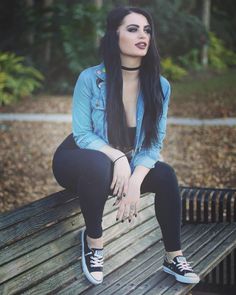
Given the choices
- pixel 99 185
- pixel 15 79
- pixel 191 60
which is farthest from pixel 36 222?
pixel 191 60

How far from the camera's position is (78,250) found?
360 cm

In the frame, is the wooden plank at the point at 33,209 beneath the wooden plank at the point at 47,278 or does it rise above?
above

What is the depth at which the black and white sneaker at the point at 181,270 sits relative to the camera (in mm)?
3473

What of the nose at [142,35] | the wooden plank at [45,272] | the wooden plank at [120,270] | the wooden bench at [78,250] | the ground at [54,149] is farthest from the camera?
the ground at [54,149]

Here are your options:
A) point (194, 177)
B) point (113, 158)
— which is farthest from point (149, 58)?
point (194, 177)

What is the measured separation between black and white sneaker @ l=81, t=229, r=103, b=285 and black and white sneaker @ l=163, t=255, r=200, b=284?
0.39 metres

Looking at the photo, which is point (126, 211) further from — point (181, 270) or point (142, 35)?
point (142, 35)

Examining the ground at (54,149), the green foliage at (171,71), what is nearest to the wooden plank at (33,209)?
the ground at (54,149)

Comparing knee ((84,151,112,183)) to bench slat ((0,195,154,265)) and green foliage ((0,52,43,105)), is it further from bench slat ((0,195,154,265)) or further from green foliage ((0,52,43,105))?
green foliage ((0,52,43,105))

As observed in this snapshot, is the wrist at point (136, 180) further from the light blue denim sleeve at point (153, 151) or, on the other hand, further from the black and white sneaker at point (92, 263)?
the black and white sneaker at point (92, 263)

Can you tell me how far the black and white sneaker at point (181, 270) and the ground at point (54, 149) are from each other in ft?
11.8

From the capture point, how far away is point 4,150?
9789mm

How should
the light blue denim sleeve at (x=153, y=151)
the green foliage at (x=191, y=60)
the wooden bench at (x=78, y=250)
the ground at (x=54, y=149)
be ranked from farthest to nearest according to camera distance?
the green foliage at (x=191, y=60) < the ground at (x=54, y=149) < the light blue denim sleeve at (x=153, y=151) < the wooden bench at (x=78, y=250)

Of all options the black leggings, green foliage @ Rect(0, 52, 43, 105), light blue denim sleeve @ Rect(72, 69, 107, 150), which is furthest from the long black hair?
green foliage @ Rect(0, 52, 43, 105)
